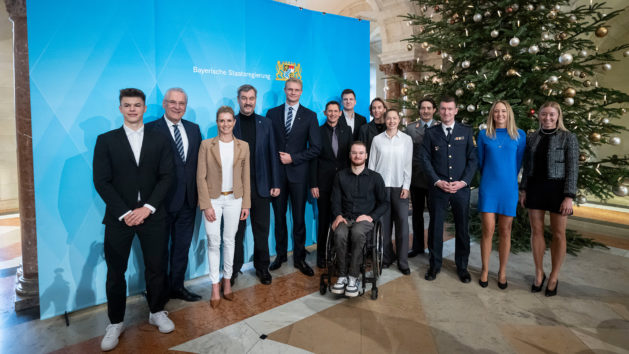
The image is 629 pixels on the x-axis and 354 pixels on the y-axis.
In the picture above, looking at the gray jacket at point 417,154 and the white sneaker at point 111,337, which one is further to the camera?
the gray jacket at point 417,154

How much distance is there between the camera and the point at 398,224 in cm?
351

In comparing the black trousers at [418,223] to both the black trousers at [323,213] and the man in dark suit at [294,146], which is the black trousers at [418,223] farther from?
the man in dark suit at [294,146]

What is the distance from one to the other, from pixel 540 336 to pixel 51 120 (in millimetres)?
3883

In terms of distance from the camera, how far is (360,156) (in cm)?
301

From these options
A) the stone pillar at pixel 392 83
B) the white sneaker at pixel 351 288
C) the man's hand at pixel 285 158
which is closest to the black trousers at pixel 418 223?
the white sneaker at pixel 351 288

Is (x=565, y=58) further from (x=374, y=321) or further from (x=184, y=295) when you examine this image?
(x=184, y=295)

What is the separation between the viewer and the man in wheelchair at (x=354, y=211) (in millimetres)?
2799

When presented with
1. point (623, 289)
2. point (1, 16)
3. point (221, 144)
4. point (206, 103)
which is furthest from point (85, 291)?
point (1, 16)

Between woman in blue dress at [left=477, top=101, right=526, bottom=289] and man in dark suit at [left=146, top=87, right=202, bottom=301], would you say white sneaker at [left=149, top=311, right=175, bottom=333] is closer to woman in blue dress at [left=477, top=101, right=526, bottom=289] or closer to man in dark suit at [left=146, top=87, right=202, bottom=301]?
man in dark suit at [left=146, top=87, right=202, bottom=301]

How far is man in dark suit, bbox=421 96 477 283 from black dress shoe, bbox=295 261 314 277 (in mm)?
1168

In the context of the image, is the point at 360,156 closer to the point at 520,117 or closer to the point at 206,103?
the point at 206,103

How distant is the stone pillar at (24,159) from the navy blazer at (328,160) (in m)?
2.49

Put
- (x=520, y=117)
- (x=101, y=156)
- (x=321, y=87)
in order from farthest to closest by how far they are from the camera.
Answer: (x=321, y=87)
(x=520, y=117)
(x=101, y=156)

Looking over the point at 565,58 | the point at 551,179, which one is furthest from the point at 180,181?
the point at 565,58
